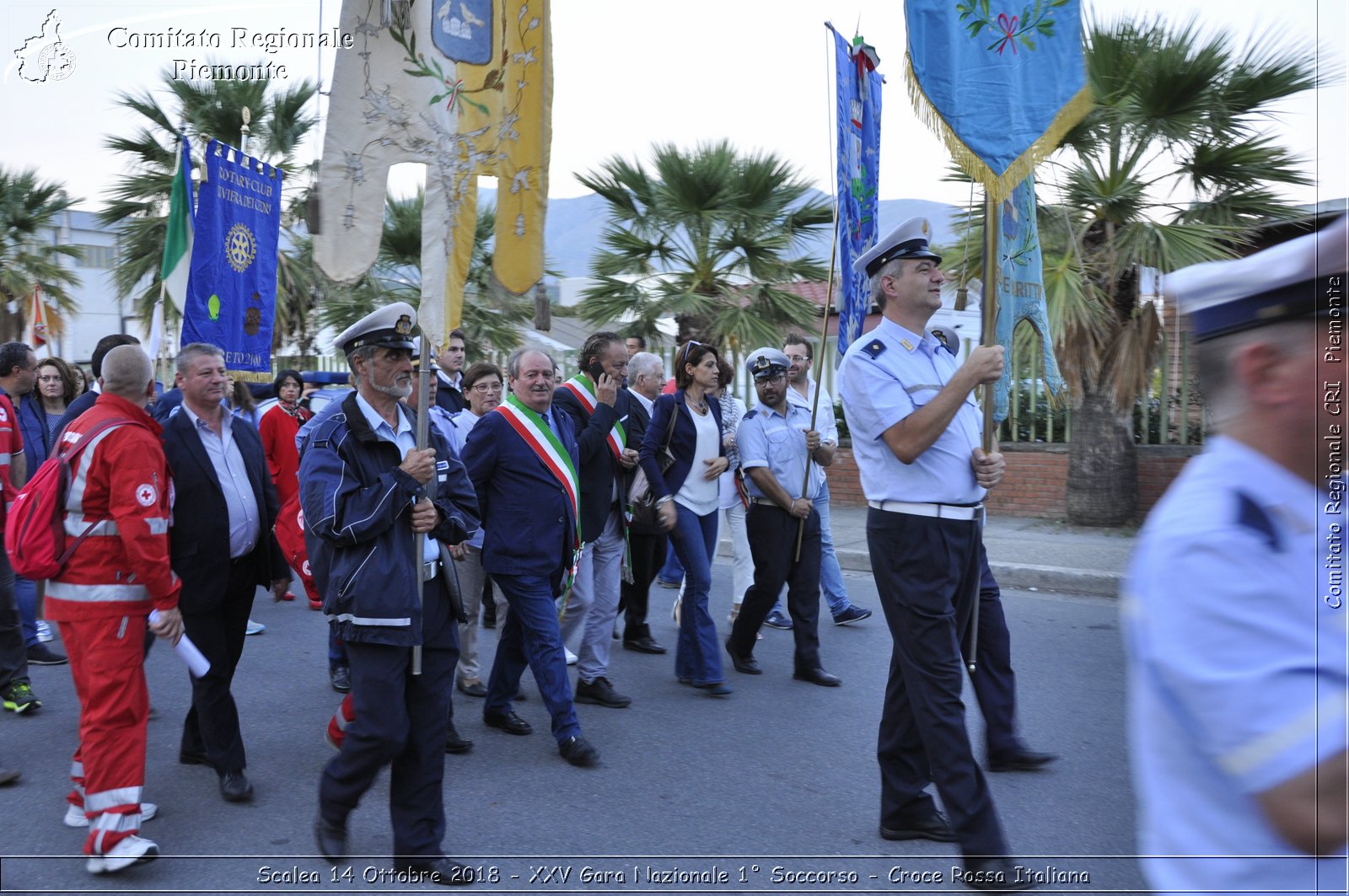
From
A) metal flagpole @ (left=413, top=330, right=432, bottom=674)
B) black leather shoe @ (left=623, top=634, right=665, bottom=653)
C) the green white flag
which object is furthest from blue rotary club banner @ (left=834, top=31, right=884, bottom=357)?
the green white flag

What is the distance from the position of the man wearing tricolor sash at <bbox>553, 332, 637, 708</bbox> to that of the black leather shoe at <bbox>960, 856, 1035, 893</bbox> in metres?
2.74

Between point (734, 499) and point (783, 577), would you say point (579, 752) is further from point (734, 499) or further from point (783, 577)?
point (734, 499)

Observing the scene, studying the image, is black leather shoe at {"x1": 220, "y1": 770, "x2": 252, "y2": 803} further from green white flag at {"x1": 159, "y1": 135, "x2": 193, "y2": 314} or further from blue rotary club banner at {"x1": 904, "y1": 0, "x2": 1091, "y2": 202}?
green white flag at {"x1": 159, "y1": 135, "x2": 193, "y2": 314}

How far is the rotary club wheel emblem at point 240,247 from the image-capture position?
7.49 metres

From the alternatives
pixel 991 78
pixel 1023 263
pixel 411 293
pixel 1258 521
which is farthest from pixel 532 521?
pixel 411 293

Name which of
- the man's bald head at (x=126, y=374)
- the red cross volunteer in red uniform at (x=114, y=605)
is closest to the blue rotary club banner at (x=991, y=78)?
the man's bald head at (x=126, y=374)

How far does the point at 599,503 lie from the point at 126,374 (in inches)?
109

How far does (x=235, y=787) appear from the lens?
4672mm

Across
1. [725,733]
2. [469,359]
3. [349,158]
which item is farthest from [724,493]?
[469,359]

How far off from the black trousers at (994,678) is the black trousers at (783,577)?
174 centimetres

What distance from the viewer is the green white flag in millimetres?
7832

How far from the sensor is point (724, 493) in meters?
8.07

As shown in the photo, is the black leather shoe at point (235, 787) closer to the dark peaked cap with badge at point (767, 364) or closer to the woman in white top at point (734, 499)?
the woman in white top at point (734, 499)

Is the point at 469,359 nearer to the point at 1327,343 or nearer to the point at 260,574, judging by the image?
the point at 260,574
